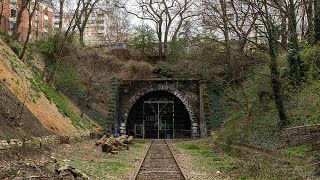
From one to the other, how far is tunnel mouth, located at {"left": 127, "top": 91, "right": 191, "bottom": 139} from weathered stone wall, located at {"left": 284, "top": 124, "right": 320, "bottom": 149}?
2526 centimetres

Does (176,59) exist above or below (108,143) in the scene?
above

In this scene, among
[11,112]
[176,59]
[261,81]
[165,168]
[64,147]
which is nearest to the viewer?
[165,168]

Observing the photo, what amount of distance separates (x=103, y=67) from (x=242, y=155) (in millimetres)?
25730

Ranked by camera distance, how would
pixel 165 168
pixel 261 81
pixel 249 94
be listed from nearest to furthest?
pixel 165 168 < pixel 261 81 < pixel 249 94

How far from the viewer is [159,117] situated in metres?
39.4

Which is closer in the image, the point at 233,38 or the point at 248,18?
the point at 248,18

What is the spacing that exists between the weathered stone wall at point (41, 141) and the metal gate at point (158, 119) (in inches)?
617

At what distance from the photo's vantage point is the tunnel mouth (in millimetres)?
38938

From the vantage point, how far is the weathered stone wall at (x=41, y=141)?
12696 millimetres

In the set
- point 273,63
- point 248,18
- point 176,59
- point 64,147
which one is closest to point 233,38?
point 248,18

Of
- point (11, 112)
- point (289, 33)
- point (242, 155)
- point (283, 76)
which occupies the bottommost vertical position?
point (242, 155)

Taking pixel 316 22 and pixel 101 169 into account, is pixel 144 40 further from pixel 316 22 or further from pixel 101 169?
pixel 101 169

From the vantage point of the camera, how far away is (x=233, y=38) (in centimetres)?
2469

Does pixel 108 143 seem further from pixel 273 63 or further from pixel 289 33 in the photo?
pixel 289 33
